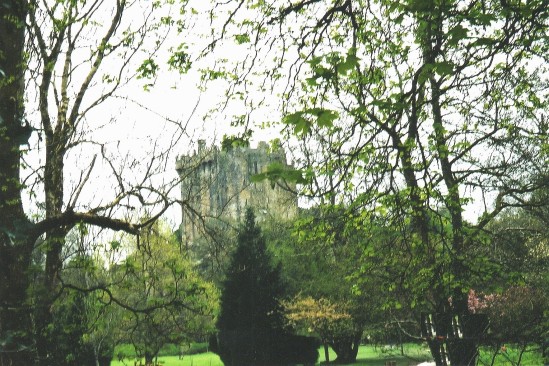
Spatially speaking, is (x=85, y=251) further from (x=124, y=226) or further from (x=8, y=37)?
(x=8, y=37)

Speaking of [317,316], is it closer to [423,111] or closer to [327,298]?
[327,298]

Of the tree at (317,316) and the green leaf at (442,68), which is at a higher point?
the green leaf at (442,68)

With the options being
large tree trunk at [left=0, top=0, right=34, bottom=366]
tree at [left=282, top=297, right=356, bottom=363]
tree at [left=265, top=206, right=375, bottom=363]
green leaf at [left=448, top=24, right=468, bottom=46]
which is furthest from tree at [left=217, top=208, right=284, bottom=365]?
green leaf at [left=448, top=24, right=468, bottom=46]

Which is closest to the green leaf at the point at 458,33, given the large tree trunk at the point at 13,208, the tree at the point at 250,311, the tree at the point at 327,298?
the large tree trunk at the point at 13,208

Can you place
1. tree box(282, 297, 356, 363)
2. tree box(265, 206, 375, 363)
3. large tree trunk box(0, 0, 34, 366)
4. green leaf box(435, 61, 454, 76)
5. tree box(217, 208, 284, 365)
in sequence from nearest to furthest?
1. green leaf box(435, 61, 454, 76)
2. large tree trunk box(0, 0, 34, 366)
3. tree box(265, 206, 375, 363)
4. tree box(282, 297, 356, 363)
5. tree box(217, 208, 284, 365)

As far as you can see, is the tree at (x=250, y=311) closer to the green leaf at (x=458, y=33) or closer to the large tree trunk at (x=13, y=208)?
the large tree trunk at (x=13, y=208)

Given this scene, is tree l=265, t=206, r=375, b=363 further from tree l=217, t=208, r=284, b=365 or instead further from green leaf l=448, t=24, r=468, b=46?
green leaf l=448, t=24, r=468, b=46

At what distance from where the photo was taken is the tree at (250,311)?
29.5m

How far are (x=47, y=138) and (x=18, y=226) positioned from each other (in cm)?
799

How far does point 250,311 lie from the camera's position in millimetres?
29703

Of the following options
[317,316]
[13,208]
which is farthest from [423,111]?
[317,316]

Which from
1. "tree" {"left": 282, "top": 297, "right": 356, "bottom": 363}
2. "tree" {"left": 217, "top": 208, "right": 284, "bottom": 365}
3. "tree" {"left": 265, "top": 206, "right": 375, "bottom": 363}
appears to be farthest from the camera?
"tree" {"left": 217, "top": 208, "right": 284, "bottom": 365}

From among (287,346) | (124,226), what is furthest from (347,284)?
(124,226)

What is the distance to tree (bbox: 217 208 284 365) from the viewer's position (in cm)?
2952
